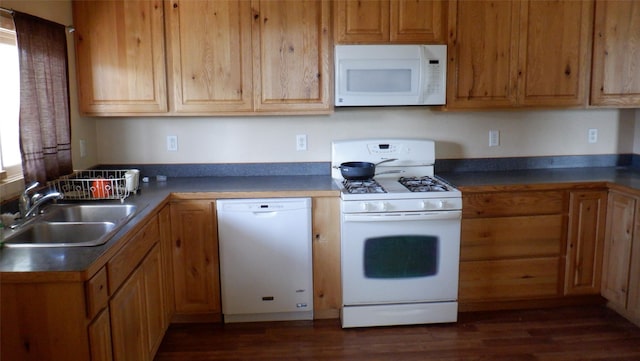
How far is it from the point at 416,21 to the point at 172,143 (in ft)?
5.77

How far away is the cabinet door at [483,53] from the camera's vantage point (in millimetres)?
3113

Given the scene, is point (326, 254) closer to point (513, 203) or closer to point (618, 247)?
point (513, 203)

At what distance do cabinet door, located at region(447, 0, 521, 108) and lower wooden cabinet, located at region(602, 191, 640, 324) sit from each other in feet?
2.95

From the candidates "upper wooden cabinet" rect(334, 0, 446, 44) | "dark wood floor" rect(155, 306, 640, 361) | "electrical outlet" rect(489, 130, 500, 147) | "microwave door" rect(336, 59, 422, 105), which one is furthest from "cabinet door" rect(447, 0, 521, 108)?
"dark wood floor" rect(155, 306, 640, 361)

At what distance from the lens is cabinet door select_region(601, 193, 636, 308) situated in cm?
298

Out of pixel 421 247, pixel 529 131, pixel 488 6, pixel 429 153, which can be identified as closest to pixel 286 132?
pixel 429 153

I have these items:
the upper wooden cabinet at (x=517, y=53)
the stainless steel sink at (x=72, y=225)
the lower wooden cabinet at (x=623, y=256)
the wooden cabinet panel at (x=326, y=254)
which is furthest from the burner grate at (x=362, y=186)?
the lower wooden cabinet at (x=623, y=256)

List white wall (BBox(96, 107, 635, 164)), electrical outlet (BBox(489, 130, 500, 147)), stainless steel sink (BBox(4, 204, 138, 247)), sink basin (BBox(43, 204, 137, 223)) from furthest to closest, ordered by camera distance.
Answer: electrical outlet (BBox(489, 130, 500, 147)) < white wall (BBox(96, 107, 635, 164)) < sink basin (BBox(43, 204, 137, 223)) < stainless steel sink (BBox(4, 204, 138, 247))

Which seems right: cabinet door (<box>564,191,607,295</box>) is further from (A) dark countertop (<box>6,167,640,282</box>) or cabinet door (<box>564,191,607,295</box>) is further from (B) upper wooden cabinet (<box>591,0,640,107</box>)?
(B) upper wooden cabinet (<box>591,0,640,107</box>)

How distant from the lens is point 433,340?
2.91m

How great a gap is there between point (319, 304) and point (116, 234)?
1433mm

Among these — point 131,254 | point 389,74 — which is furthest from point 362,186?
point 131,254

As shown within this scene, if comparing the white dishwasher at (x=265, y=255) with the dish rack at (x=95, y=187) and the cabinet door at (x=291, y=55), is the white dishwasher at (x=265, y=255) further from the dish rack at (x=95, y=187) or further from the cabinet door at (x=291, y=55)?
the cabinet door at (x=291, y=55)

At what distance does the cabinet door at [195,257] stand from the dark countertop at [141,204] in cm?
13
